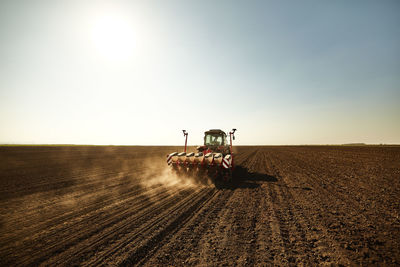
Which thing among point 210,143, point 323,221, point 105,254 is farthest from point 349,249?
point 210,143

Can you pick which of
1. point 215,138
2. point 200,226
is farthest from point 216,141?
point 200,226

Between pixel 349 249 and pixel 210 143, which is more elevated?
pixel 210 143

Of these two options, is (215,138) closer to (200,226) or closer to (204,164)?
(204,164)

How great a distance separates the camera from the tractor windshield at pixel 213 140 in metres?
10.7

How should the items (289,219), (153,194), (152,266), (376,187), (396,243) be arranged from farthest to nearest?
(376,187) < (153,194) < (289,219) < (396,243) < (152,266)

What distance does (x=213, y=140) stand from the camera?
10852mm

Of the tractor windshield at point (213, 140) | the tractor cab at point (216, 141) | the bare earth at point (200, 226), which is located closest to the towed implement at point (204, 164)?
the tractor cab at point (216, 141)

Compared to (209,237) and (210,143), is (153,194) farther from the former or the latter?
(210,143)

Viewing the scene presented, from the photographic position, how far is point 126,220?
4.09 metres

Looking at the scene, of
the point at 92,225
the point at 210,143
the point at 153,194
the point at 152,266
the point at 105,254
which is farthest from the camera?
the point at 210,143

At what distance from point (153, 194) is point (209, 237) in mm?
3375

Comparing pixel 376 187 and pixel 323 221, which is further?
pixel 376 187

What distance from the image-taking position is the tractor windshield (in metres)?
10.7

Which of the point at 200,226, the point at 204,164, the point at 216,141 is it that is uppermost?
the point at 216,141
